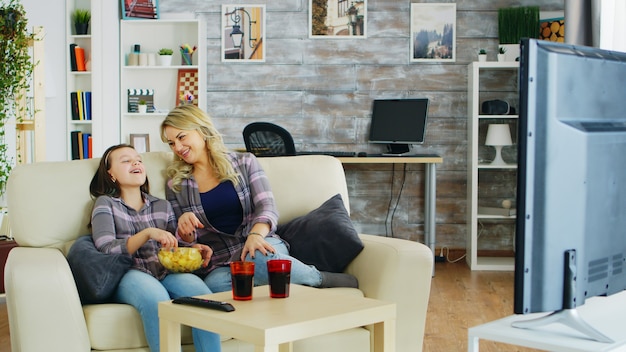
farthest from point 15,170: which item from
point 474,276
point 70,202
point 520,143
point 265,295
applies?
point 474,276

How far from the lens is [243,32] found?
20.3ft

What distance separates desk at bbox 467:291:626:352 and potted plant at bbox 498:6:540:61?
15.0 ft

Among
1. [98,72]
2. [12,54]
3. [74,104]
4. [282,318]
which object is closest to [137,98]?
[98,72]

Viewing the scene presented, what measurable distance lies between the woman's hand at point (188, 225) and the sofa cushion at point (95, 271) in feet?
0.92

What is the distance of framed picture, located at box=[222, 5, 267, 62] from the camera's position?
618 cm

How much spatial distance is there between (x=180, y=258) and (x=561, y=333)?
1.43 m

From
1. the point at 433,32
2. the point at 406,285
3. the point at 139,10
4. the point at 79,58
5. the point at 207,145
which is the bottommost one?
the point at 406,285

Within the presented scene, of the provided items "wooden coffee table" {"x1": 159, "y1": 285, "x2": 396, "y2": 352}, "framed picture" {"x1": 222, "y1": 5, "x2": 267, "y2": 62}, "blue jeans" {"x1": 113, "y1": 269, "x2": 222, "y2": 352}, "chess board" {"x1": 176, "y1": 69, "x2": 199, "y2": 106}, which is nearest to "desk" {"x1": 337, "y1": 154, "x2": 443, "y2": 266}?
"framed picture" {"x1": 222, "y1": 5, "x2": 267, "y2": 62}

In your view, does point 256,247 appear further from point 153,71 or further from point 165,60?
point 153,71

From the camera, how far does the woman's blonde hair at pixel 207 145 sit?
3039 millimetres

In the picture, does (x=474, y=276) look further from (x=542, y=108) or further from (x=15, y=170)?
(x=542, y=108)

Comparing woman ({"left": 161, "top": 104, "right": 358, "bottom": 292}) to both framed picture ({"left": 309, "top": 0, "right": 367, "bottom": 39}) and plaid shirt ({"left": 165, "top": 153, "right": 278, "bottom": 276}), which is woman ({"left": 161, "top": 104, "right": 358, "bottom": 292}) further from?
framed picture ({"left": 309, "top": 0, "right": 367, "bottom": 39})

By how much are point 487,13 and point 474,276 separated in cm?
196

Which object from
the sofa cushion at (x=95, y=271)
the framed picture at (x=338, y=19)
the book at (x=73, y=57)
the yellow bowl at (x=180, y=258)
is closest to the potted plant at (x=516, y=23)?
the framed picture at (x=338, y=19)
